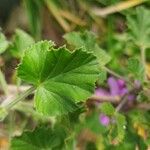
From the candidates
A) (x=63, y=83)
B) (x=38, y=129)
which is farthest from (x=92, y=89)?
(x=38, y=129)

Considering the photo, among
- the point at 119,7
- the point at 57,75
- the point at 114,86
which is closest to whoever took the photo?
the point at 57,75

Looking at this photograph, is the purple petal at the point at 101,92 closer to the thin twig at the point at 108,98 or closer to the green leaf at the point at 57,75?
the thin twig at the point at 108,98

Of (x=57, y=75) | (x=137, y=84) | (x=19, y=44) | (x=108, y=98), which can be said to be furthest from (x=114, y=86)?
(x=57, y=75)

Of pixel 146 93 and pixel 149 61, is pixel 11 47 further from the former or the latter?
pixel 149 61

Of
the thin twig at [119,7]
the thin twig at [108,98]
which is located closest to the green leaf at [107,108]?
the thin twig at [108,98]

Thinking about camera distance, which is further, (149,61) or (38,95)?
(149,61)

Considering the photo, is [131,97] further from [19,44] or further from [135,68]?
[19,44]

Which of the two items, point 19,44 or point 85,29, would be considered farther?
point 85,29
